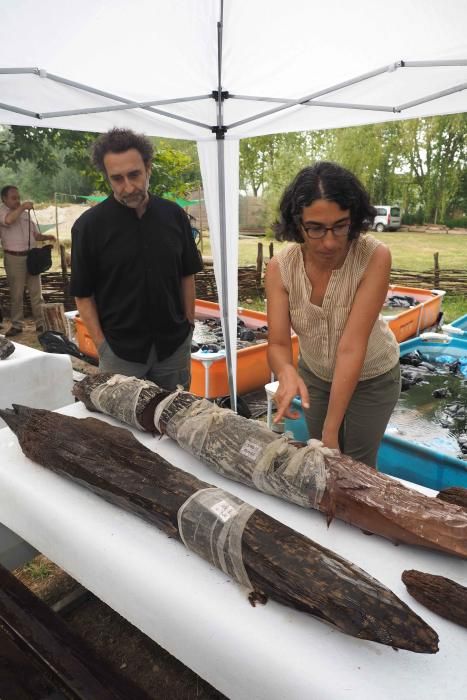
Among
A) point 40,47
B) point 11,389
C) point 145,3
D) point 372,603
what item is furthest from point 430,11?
point 11,389

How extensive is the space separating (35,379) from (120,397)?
1.03m

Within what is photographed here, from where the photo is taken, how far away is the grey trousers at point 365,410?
66.7 inches

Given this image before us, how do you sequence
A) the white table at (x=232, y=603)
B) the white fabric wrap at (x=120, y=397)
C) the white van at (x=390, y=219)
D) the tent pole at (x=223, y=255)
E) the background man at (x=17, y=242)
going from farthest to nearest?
1. the white van at (x=390, y=219)
2. the background man at (x=17, y=242)
3. the tent pole at (x=223, y=255)
4. the white fabric wrap at (x=120, y=397)
5. the white table at (x=232, y=603)

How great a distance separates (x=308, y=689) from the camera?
76cm

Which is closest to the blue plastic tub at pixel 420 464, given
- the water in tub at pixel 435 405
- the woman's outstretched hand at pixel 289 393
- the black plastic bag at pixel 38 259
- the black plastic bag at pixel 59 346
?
the water in tub at pixel 435 405

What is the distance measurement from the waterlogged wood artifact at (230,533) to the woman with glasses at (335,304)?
404mm

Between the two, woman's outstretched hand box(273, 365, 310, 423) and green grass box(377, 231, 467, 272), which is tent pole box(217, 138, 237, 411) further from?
green grass box(377, 231, 467, 272)

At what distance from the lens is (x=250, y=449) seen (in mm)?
1256

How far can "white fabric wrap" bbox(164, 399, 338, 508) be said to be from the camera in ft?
3.74

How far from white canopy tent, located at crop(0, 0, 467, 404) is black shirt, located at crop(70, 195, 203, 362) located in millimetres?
761

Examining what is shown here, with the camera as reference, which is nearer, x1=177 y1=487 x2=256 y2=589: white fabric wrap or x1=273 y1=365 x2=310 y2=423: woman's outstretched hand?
x1=177 y1=487 x2=256 y2=589: white fabric wrap

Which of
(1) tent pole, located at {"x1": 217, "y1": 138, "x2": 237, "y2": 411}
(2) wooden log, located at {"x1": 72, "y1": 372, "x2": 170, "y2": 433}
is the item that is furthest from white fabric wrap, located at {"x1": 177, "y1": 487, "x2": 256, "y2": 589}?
(1) tent pole, located at {"x1": 217, "y1": 138, "x2": 237, "y2": 411}

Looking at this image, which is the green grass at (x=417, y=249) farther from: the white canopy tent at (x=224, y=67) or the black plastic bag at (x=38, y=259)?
the white canopy tent at (x=224, y=67)

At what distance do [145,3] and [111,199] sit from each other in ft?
2.89
